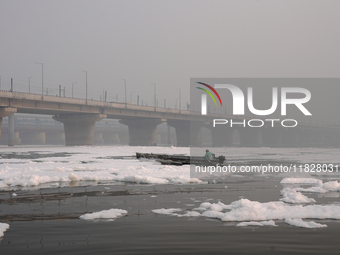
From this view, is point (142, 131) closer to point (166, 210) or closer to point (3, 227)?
point (166, 210)

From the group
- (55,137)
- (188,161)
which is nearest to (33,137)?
(55,137)

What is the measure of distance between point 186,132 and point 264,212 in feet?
388

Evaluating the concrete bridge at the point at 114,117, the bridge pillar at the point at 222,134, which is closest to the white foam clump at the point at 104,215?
the concrete bridge at the point at 114,117

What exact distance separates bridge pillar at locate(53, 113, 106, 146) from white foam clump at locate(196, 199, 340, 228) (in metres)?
78.1

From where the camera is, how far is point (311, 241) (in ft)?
30.0

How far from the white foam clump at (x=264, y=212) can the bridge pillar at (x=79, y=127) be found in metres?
78.1

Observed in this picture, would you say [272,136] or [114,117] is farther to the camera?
[272,136]

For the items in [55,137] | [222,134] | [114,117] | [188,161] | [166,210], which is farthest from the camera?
[55,137]

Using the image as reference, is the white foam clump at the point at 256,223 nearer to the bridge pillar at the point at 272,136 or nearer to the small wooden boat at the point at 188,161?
the small wooden boat at the point at 188,161

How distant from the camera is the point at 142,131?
110062mm

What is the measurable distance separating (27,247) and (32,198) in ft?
24.3

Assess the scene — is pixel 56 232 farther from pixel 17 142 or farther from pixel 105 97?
pixel 17 142

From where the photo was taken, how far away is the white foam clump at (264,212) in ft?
38.4

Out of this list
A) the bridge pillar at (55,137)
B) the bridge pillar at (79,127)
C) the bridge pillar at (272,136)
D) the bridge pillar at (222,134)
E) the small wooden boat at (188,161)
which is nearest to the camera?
the small wooden boat at (188,161)
